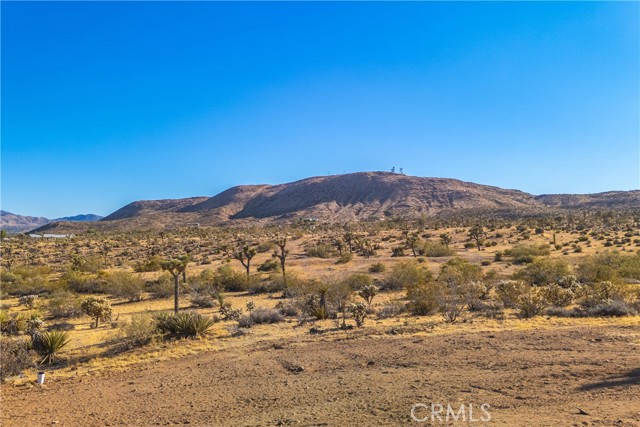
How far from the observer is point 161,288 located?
25.4 m

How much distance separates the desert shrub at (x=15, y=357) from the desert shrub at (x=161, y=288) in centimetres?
1205

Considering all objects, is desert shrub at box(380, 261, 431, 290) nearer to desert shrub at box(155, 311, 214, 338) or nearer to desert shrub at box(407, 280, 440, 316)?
desert shrub at box(407, 280, 440, 316)

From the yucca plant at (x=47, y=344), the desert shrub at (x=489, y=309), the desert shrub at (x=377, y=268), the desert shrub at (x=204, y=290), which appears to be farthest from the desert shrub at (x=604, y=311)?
the yucca plant at (x=47, y=344)

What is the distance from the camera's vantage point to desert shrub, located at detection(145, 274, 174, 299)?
2525 centimetres

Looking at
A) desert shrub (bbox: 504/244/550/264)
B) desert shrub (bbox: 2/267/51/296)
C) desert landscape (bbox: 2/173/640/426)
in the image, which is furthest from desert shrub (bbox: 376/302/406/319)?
desert shrub (bbox: 2/267/51/296)

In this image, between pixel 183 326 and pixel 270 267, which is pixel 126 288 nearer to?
pixel 183 326

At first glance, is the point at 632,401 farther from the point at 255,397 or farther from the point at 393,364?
the point at 255,397

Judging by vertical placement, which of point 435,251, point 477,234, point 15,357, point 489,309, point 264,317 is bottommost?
point 489,309

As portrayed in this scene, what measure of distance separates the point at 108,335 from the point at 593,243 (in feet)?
143

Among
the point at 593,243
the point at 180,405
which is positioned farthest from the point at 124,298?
the point at 593,243

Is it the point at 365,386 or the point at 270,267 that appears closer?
the point at 365,386

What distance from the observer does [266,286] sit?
26359 mm

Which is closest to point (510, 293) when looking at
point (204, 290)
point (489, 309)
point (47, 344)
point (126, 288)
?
point (489, 309)

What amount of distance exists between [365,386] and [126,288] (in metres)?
20.0
